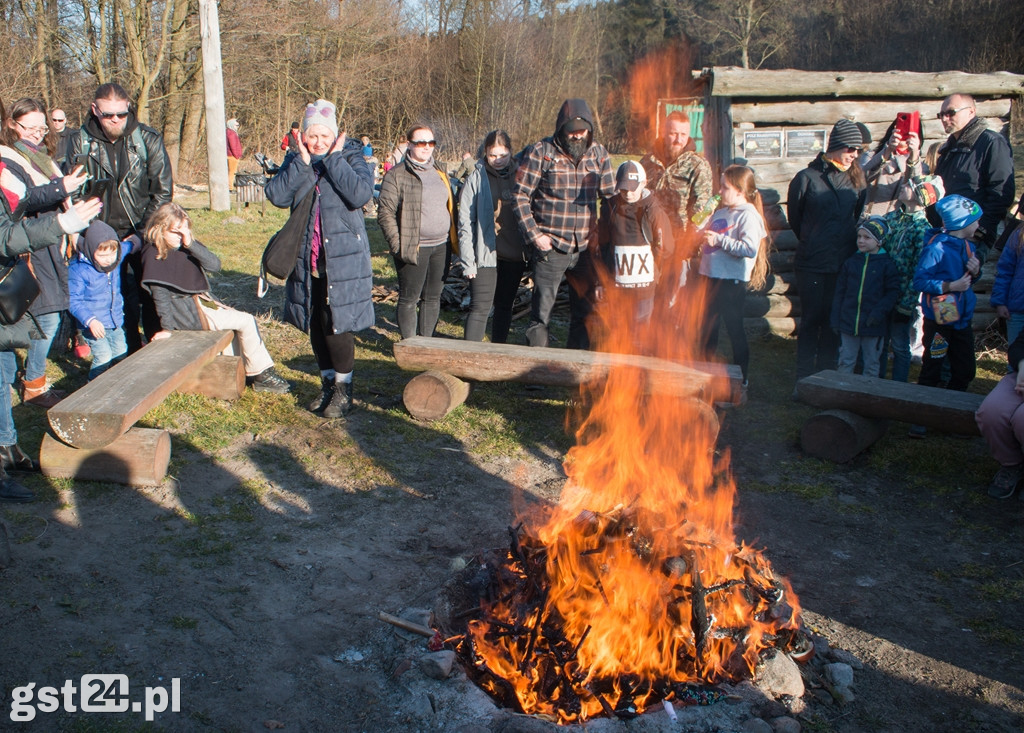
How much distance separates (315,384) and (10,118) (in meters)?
3.12

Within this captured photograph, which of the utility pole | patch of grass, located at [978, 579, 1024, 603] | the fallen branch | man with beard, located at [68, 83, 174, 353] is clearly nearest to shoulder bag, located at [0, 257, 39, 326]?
man with beard, located at [68, 83, 174, 353]

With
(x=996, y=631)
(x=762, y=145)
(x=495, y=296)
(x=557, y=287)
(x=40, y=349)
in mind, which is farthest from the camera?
(x=762, y=145)

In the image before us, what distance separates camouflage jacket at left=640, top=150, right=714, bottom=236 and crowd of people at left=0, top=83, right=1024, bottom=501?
0.7 inches

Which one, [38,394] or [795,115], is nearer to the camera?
[38,394]

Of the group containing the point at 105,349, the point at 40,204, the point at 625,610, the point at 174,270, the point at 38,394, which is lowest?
the point at 625,610

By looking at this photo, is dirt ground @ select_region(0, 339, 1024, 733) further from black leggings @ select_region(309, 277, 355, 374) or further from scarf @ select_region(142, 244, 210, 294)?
scarf @ select_region(142, 244, 210, 294)

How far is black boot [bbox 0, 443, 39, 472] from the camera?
4609 mm

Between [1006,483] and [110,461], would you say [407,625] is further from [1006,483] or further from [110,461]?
[1006,483]

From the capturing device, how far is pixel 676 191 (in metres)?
6.89

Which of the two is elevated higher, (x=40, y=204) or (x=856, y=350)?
(x=40, y=204)

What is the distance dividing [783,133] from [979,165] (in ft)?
8.02

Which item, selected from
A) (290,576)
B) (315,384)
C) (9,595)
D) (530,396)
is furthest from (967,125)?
(9,595)

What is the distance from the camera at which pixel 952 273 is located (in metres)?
5.75

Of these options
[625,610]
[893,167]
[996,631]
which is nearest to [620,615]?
[625,610]
